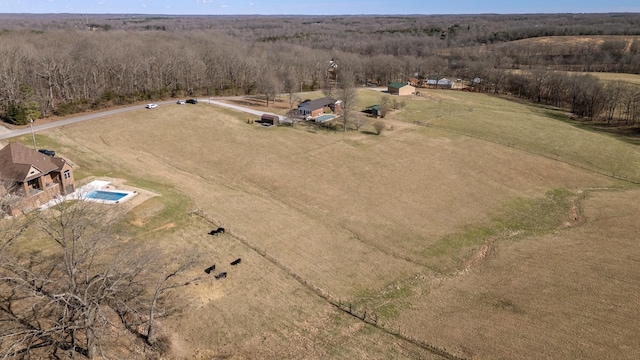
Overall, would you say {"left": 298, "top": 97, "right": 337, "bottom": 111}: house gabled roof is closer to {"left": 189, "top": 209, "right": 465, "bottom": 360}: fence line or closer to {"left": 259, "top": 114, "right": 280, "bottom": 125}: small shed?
{"left": 259, "top": 114, "right": 280, "bottom": 125}: small shed

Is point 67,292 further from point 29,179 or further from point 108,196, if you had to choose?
point 29,179

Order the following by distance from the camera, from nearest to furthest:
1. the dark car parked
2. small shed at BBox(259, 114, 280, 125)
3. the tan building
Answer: the tan building → the dark car parked → small shed at BBox(259, 114, 280, 125)

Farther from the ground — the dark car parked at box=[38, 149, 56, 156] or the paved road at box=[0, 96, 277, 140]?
the paved road at box=[0, 96, 277, 140]

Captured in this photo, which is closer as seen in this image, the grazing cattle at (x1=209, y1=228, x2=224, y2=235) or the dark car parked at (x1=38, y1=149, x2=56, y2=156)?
the grazing cattle at (x1=209, y1=228, x2=224, y2=235)

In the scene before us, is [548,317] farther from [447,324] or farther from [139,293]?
[139,293]

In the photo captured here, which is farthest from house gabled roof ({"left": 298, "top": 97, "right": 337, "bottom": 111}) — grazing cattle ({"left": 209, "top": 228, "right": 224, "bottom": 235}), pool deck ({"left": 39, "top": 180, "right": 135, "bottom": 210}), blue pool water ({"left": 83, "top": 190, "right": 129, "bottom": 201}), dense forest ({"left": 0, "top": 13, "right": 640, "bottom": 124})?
grazing cattle ({"left": 209, "top": 228, "right": 224, "bottom": 235})

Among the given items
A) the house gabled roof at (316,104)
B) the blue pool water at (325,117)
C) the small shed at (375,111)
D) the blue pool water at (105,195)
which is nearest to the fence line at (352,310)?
the blue pool water at (105,195)

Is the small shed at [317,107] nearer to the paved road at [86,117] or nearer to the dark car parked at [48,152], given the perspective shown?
the paved road at [86,117]
